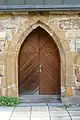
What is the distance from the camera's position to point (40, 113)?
29.2 ft

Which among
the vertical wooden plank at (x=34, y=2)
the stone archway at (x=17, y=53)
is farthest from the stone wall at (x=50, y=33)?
the vertical wooden plank at (x=34, y=2)

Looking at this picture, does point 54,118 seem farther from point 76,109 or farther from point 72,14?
point 72,14

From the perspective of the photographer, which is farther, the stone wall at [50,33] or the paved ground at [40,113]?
the stone wall at [50,33]

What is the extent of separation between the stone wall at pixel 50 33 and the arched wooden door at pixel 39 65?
530 millimetres

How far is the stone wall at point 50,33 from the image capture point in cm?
1020

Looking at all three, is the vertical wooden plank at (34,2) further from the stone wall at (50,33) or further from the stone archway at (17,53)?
the stone archway at (17,53)

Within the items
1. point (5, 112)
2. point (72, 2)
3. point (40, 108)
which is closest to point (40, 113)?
point (40, 108)

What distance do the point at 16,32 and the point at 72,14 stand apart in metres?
1.81

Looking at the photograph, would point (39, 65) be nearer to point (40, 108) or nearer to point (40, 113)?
point (40, 108)

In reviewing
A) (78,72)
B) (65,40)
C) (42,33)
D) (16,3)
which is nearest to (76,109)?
(78,72)

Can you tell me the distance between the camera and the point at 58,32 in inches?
403

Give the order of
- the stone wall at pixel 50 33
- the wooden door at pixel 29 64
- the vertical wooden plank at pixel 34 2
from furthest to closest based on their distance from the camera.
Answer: the wooden door at pixel 29 64
the vertical wooden plank at pixel 34 2
the stone wall at pixel 50 33

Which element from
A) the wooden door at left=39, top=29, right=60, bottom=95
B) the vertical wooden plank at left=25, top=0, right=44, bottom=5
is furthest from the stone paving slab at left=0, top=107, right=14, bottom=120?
the vertical wooden plank at left=25, top=0, right=44, bottom=5

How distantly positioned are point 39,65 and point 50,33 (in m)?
1.20
